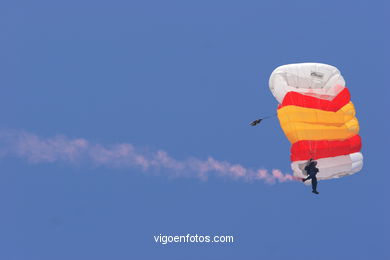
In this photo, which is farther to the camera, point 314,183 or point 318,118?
point 318,118

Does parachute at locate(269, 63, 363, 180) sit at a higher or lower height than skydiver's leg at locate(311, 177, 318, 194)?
higher

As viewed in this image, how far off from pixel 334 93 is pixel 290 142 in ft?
7.84

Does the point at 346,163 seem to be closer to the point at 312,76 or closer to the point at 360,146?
the point at 360,146

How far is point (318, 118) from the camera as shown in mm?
31703

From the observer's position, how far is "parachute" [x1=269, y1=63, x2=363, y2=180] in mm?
31359

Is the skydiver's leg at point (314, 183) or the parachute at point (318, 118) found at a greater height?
the parachute at point (318, 118)

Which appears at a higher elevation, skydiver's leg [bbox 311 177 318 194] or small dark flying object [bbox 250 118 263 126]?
small dark flying object [bbox 250 118 263 126]

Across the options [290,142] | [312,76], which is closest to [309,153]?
[290,142]

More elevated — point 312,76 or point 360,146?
point 312,76

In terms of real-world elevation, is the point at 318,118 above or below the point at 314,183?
above

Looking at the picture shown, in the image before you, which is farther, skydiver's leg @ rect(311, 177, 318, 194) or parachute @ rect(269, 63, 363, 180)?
skydiver's leg @ rect(311, 177, 318, 194)

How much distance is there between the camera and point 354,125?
106ft

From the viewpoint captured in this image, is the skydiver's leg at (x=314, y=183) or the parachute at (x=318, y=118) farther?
the skydiver's leg at (x=314, y=183)

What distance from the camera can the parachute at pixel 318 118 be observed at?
3136cm
